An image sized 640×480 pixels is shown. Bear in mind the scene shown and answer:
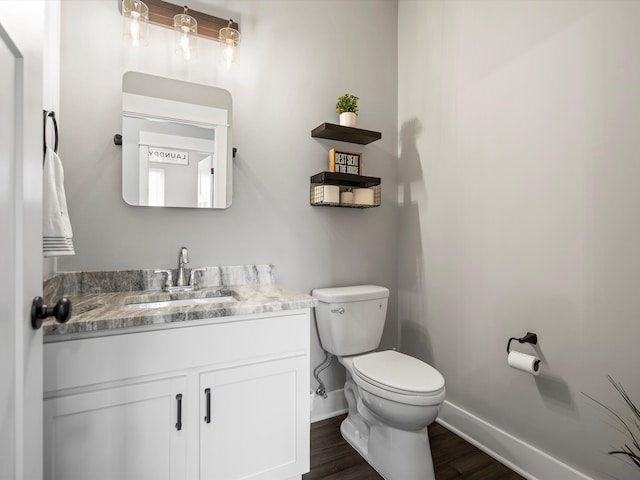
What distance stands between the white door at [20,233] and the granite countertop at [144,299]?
28 cm

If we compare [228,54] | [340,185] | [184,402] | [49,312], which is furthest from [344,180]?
[49,312]

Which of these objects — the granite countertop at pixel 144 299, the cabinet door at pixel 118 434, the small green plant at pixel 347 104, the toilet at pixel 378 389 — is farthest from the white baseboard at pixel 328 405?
the small green plant at pixel 347 104

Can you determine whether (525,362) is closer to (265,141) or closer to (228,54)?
(265,141)

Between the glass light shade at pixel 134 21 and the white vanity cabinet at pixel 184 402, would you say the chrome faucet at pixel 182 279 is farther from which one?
the glass light shade at pixel 134 21

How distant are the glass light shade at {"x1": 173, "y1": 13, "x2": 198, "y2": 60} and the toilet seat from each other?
1.78 meters

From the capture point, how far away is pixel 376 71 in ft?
7.52

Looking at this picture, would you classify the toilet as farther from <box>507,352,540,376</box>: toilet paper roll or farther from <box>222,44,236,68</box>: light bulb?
<box>222,44,236,68</box>: light bulb

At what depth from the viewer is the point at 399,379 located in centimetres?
151

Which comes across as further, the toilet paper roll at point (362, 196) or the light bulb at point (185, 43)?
the toilet paper roll at point (362, 196)

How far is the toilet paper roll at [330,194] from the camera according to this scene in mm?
1931

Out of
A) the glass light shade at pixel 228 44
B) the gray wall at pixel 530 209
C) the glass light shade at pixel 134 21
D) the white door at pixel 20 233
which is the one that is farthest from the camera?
the glass light shade at pixel 228 44

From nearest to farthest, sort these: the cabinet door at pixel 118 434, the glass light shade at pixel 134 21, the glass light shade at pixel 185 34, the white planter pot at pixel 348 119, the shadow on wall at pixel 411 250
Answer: the cabinet door at pixel 118 434
the glass light shade at pixel 134 21
the glass light shade at pixel 185 34
the white planter pot at pixel 348 119
the shadow on wall at pixel 411 250

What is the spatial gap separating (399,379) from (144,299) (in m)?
1.20

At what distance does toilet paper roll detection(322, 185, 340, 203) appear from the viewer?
1931mm
